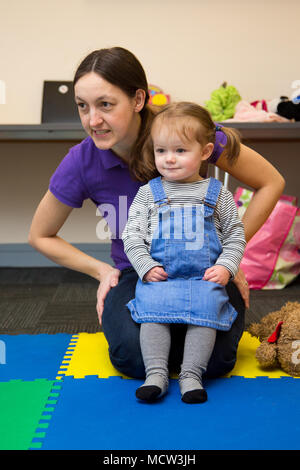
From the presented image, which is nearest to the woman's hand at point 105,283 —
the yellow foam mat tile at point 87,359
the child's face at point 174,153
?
the yellow foam mat tile at point 87,359

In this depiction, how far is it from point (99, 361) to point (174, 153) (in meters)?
0.59

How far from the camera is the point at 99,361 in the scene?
1.27 m

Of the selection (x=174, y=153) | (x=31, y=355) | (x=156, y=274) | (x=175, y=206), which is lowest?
(x=31, y=355)

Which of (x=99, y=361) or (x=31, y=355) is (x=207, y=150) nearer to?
(x=99, y=361)

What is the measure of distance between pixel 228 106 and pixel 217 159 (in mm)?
1212

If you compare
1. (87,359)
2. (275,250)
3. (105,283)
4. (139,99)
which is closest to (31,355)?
(87,359)

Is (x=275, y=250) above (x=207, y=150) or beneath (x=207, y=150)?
beneath

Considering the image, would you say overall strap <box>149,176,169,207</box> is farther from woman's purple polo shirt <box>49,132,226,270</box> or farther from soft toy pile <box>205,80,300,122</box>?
soft toy pile <box>205,80,300,122</box>

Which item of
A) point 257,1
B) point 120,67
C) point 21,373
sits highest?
point 257,1

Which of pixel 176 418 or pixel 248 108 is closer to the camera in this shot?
pixel 176 418

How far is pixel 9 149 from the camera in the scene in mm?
2678

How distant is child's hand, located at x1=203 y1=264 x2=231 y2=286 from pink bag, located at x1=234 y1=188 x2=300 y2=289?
107cm

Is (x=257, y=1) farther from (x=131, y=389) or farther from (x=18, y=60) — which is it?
(x=131, y=389)
